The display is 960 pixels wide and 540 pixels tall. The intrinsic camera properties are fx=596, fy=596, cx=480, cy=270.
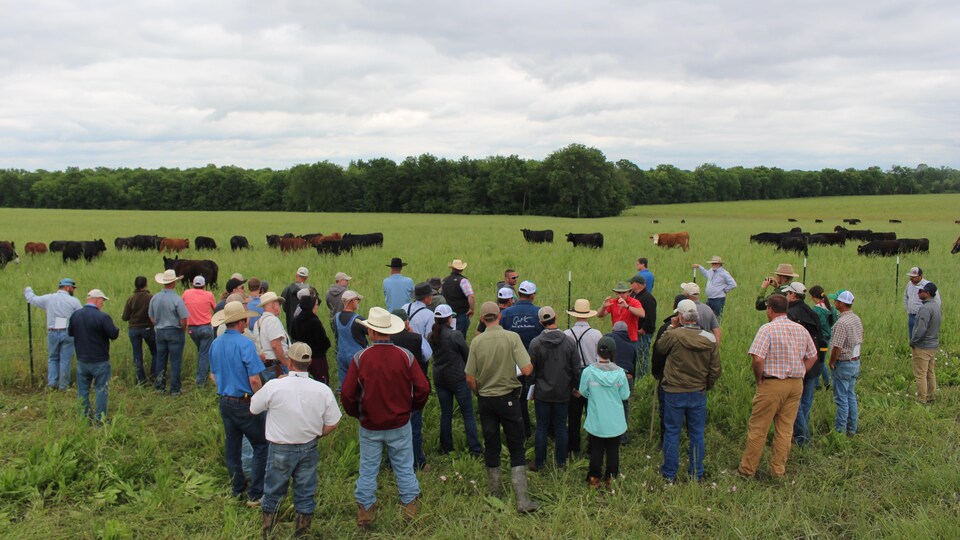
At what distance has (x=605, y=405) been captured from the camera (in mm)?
5934

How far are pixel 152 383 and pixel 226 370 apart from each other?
161 inches

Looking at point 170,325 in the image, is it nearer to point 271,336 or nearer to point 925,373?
point 271,336

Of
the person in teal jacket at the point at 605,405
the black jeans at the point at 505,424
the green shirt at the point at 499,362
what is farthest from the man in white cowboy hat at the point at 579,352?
the black jeans at the point at 505,424

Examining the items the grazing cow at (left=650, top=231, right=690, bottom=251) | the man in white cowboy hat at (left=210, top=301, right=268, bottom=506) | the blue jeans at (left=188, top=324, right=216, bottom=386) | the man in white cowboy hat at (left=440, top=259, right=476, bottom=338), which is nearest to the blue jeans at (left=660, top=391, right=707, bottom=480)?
the man in white cowboy hat at (left=440, top=259, right=476, bottom=338)

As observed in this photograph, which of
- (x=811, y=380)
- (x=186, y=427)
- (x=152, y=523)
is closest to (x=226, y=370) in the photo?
(x=152, y=523)

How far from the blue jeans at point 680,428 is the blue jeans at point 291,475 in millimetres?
3551

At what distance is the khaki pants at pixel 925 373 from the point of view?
7.90 meters

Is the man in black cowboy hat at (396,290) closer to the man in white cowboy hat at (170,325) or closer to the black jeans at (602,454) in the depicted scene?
the man in white cowboy hat at (170,325)

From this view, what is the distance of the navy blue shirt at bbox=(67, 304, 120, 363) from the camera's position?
7301 millimetres

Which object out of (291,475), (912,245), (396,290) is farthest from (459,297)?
(912,245)

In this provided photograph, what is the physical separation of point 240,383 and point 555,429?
10.7 feet

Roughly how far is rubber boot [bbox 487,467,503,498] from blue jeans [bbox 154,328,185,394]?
16.7 ft

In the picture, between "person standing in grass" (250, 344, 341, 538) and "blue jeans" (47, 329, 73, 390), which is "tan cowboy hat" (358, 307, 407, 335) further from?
"blue jeans" (47, 329, 73, 390)

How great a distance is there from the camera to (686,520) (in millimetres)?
5352
